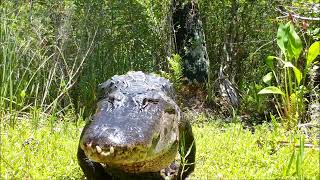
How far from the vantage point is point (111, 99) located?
3.15 meters

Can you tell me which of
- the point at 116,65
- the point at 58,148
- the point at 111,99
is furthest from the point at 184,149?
the point at 116,65

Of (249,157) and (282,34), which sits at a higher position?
(282,34)

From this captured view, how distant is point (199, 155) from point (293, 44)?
6.94 feet

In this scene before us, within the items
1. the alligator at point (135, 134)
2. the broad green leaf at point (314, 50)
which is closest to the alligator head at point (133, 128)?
the alligator at point (135, 134)

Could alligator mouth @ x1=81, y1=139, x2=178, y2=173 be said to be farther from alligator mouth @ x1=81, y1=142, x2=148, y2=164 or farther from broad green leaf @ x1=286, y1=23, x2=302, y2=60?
broad green leaf @ x1=286, y1=23, x2=302, y2=60

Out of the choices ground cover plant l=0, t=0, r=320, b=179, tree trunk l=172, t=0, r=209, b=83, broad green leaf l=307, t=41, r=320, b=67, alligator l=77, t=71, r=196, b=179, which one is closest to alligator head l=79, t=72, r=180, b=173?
alligator l=77, t=71, r=196, b=179

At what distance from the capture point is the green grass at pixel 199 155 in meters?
3.41

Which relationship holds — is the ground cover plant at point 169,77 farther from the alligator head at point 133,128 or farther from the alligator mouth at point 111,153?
the alligator mouth at point 111,153

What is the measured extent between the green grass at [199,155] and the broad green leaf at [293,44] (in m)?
1.16

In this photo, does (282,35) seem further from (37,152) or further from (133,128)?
(133,128)

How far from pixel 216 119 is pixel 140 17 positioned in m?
2.37

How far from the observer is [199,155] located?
434 centimetres

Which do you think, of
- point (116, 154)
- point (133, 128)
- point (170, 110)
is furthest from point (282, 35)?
point (116, 154)

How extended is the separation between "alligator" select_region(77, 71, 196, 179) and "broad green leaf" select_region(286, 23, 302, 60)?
7.41 ft
